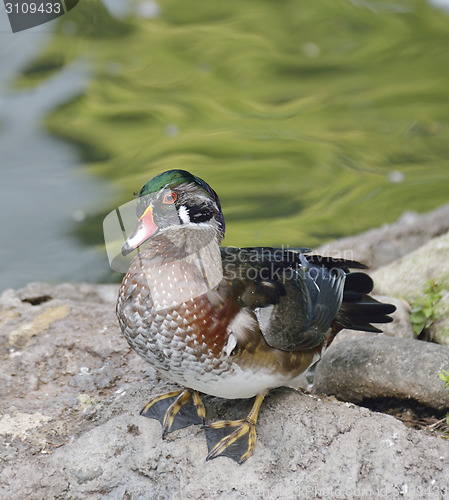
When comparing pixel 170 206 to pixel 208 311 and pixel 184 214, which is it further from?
pixel 208 311

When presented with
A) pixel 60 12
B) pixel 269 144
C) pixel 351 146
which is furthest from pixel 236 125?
pixel 60 12

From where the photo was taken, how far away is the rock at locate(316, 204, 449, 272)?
557 centimetres

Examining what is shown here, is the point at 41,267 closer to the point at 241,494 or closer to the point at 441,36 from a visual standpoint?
the point at 241,494

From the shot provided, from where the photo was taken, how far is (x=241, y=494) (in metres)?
2.93

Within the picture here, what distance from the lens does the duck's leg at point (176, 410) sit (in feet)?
10.7

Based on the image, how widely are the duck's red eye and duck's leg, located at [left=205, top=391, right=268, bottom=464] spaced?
99cm

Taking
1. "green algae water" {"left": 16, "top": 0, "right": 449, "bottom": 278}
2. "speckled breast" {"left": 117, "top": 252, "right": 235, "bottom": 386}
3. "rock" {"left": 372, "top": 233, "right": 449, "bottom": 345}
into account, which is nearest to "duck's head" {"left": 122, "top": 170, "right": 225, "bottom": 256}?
"speckled breast" {"left": 117, "top": 252, "right": 235, "bottom": 386}

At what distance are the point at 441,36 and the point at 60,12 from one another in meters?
4.75

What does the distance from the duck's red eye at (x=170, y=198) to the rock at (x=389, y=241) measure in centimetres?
255

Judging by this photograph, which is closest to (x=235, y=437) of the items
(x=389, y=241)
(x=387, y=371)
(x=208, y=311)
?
(x=208, y=311)

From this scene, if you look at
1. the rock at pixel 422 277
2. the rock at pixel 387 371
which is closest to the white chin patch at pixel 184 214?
the rock at pixel 387 371

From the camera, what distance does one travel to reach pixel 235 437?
3129 mm

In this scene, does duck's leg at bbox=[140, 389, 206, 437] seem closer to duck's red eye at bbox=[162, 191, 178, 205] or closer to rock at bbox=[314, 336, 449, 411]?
→ rock at bbox=[314, 336, 449, 411]

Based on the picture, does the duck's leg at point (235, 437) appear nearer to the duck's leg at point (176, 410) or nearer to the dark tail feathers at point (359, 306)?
the duck's leg at point (176, 410)
